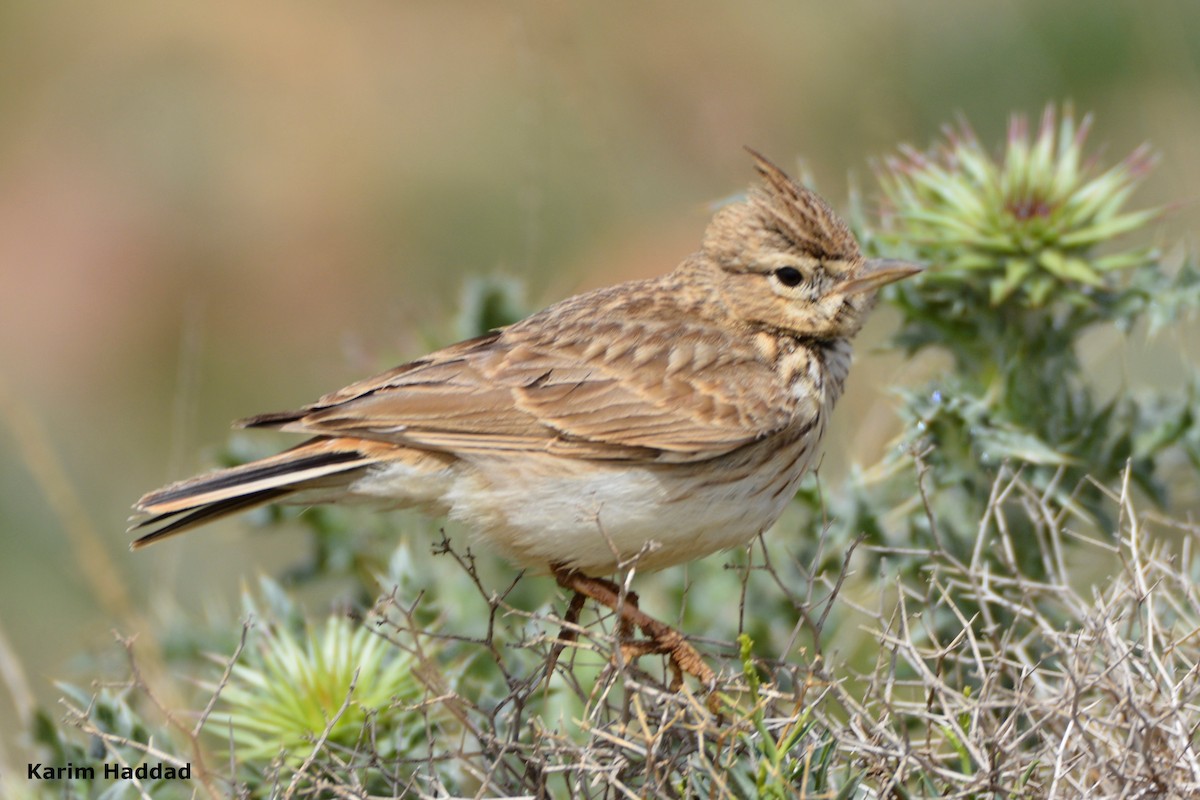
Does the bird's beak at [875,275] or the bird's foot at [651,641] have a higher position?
the bird's beak at [875,275]

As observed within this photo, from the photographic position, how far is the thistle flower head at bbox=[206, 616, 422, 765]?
3.89m

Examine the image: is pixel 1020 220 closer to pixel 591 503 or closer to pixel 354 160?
pixel 591 503

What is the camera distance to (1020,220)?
15.5 feet

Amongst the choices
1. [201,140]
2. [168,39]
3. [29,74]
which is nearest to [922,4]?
[201,140]

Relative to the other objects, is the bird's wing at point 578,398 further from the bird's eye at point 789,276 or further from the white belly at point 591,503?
the bird's eye at point 789,276

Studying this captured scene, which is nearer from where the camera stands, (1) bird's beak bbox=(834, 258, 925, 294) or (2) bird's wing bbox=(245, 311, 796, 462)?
(2) bird's wing bbox=(245, 311, 796, 462)

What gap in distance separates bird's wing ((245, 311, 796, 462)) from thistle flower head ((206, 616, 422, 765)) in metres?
0.58

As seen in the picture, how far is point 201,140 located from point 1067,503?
988 cm

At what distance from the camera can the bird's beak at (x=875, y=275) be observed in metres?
4.15

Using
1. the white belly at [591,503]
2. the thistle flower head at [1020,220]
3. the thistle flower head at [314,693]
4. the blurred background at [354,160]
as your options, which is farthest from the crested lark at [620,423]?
the blurred background at [354,160]

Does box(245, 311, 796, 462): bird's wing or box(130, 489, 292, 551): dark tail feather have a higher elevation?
box(245, 311, 796, 462): bird's wing

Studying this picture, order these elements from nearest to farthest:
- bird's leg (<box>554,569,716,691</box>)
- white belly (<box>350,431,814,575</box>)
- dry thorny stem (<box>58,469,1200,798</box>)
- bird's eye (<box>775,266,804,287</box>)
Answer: dry thorny stem (<box>58,469,1200,798</box>), bird's leg (<box>554,569,716,691</box>), white belly (<box>350,431,814,575</box>), bird's eye (<box>775,266,804,287</box>)

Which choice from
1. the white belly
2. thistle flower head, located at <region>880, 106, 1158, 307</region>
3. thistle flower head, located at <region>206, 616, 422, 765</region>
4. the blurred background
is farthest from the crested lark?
the blurred background

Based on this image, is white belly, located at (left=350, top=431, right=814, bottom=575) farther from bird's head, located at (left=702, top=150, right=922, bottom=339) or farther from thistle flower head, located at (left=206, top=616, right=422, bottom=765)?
bird's head, located at (left=702, top=150, right=922, bottom=339)
